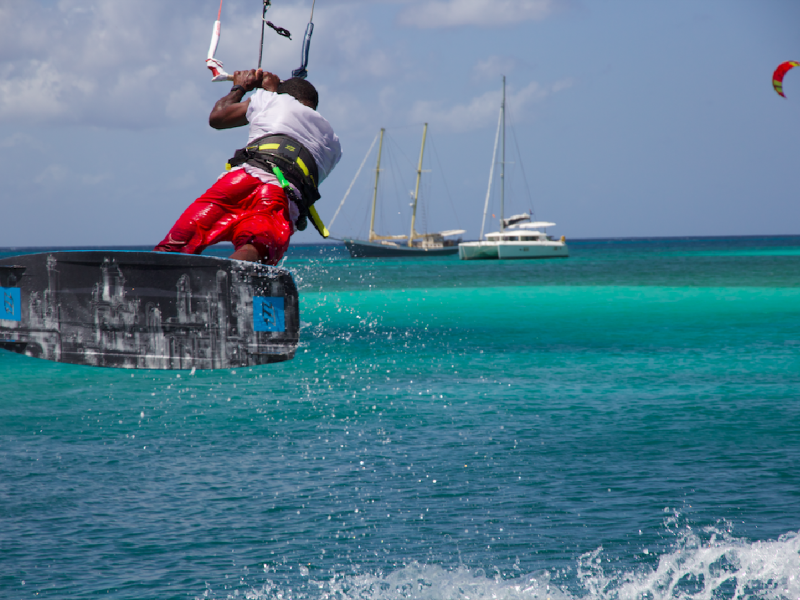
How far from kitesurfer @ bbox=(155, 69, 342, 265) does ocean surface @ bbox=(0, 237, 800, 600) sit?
339 centimetres

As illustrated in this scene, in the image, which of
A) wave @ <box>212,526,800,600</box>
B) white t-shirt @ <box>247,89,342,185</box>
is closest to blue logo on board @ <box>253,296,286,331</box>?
white t-shirt @ <box>247,89,342,185</box>

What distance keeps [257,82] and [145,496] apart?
5.62 meters

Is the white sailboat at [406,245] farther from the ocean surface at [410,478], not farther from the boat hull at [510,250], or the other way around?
the ocean surface at [410,478]

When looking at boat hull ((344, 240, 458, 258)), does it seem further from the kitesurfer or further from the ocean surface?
the kitesurfer

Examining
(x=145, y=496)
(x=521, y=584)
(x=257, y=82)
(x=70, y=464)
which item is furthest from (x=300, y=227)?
(x=70, y=464)

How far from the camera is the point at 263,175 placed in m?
5.18

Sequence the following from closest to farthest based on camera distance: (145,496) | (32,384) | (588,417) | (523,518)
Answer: (523,518)
(145,496)
(588,417)
(32,384)

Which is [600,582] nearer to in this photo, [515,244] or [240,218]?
[240,218]

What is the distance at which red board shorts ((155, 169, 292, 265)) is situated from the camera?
5148 millimetres

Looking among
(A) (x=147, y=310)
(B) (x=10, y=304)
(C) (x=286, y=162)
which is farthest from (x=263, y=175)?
(B) (x=10, y=304)

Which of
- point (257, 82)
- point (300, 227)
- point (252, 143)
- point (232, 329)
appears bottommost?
point (232, 329)

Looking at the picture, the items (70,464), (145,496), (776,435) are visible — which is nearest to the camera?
(145,496)

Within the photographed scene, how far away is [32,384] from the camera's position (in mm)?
16812

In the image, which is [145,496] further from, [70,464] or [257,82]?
[257,82]
